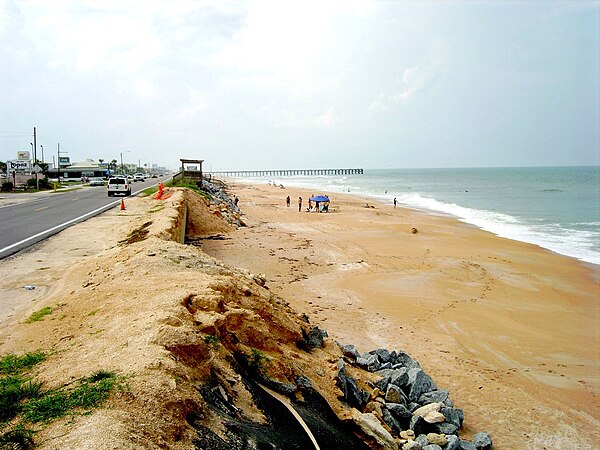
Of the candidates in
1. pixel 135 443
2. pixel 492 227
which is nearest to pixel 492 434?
pixel 135 443

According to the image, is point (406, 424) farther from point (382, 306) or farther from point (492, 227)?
point (492, 227)

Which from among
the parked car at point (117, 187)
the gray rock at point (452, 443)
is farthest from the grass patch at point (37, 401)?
the parked car at point (117, 187)

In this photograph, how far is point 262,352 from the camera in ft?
20.1

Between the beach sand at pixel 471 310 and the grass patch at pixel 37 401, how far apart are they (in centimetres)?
602

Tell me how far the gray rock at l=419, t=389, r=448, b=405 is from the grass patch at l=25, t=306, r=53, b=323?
6.05 m

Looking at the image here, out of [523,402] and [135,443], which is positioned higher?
[135,443]

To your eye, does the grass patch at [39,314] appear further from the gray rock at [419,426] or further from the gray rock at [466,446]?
the gray rock at [466,446]

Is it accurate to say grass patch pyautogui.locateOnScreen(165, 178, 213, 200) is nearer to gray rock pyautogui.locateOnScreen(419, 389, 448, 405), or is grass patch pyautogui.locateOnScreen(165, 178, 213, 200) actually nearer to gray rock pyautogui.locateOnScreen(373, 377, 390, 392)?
gray rock pyautogui.locateOnScreen(373, 377, 390, 392)

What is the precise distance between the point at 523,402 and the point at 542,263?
14.0 meters

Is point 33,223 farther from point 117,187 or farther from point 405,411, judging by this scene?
point 405,411

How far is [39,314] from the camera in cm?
693

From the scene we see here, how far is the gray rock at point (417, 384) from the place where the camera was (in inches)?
301

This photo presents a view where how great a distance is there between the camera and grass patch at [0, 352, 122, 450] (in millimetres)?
3555

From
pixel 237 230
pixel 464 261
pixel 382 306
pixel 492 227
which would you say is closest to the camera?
pixel 382 306
